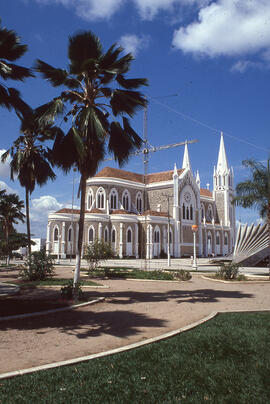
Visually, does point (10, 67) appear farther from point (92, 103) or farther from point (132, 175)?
point (132, 175)

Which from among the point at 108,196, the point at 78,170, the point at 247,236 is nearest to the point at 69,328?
the point at 78,170

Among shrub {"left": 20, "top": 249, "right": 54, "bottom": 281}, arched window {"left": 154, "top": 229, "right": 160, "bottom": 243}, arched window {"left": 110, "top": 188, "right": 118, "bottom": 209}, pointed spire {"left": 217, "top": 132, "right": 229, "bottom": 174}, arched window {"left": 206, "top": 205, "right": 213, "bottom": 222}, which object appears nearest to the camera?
shrub {"left": 20, "top": 249, "right": 54, "bottom": 281}

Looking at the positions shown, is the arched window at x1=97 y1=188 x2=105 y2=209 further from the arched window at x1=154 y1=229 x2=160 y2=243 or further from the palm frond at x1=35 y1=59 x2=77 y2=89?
the palm frond at x1=35 y1=59 x2=77 y2=89

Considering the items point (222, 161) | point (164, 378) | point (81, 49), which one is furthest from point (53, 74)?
point (222, 161)

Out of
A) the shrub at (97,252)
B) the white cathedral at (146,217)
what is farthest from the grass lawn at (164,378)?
the white cathedral at (146,217)

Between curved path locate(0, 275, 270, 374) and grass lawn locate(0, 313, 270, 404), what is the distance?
753 millimetres

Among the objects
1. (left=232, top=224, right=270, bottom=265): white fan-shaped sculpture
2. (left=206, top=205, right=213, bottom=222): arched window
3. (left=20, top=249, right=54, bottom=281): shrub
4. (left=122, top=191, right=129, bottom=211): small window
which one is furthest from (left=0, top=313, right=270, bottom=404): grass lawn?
(left=206, top=205, right=213, bottom=222): arched window

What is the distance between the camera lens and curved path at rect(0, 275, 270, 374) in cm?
564

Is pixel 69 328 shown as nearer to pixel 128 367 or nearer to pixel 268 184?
pixel 128 367

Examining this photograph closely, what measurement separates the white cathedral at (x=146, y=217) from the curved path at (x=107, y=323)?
87.1ft

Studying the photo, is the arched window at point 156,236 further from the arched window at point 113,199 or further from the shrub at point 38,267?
the shrub at point 38,267

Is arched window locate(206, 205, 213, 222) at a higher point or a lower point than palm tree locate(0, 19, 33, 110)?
higher

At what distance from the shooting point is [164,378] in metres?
4.42

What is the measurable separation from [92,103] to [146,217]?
2955 cm
